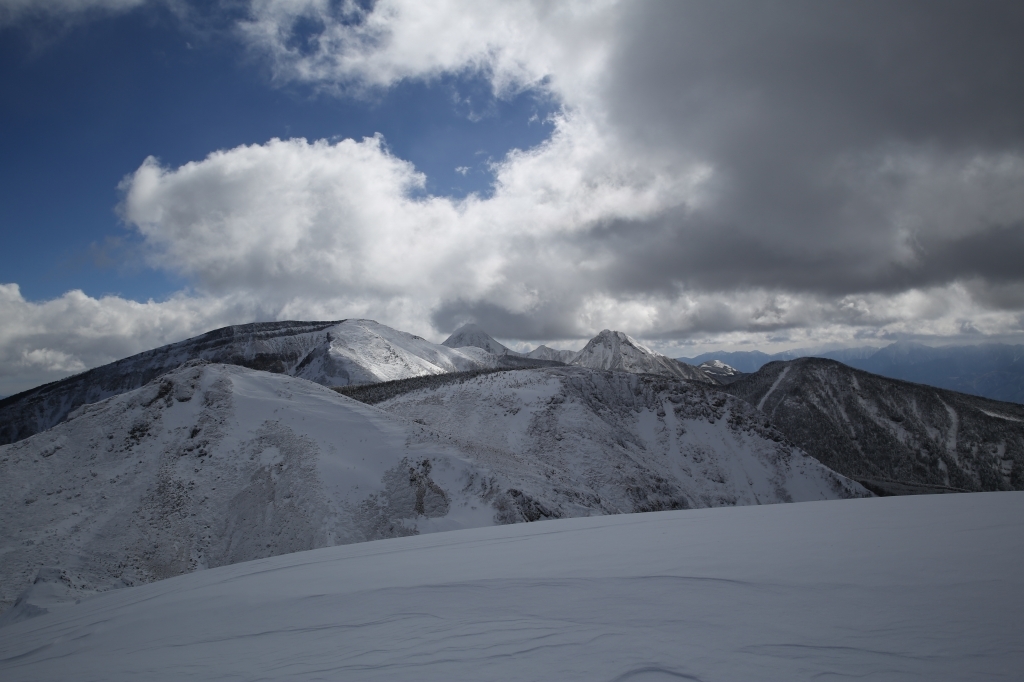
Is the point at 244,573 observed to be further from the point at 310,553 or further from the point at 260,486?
the point at 260,486

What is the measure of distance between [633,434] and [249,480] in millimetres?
32917

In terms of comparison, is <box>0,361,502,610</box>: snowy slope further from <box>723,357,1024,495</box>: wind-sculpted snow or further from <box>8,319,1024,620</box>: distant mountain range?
<box>723,357,1024,495</box>: wind-sculpted snow

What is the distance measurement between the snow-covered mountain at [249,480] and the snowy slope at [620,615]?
10879mm

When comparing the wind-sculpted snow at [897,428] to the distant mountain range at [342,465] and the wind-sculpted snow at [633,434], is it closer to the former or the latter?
the distant mountain range at [342,465]

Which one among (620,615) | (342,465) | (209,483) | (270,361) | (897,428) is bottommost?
(897,428)

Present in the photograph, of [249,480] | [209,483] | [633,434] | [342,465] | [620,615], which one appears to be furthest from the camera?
[633,434]

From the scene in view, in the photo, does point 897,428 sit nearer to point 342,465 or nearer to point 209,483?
point 342,465

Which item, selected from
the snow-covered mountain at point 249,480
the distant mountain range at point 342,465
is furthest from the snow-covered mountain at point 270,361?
the snow-covered mountain at point 249,480

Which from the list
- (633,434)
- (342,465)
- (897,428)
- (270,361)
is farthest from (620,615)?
(897,428)

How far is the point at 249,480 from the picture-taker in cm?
2383

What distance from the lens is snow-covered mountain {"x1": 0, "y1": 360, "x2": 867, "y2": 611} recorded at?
65.9ft

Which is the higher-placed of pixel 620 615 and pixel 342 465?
pixel 620 615

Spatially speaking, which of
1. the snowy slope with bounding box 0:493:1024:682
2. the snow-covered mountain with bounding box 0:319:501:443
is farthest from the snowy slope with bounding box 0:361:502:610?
the snow-covered mountain with bounding box 0:319:501:443

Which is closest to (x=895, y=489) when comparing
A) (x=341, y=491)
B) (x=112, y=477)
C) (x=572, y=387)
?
(x=572, y=387)
